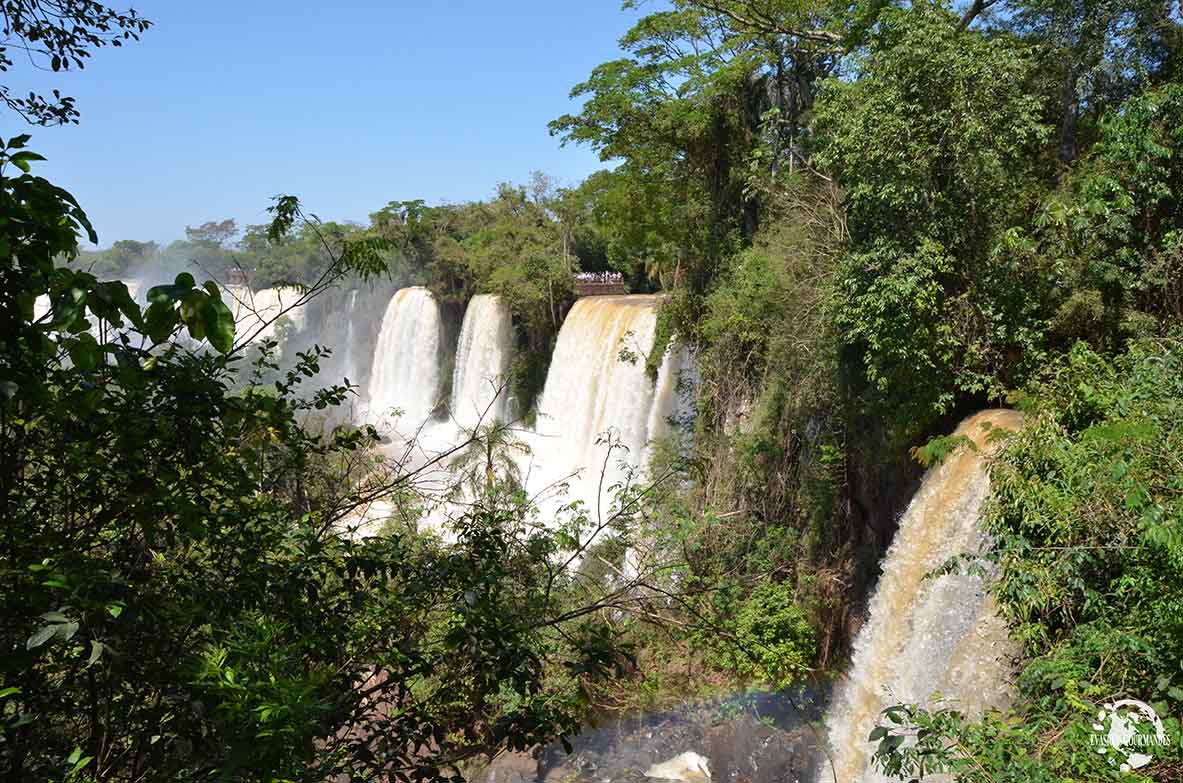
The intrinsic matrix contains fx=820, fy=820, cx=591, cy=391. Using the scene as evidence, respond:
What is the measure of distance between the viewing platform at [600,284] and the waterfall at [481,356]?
245cm

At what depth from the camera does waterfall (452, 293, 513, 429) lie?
23469 mm

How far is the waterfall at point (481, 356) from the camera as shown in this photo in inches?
924

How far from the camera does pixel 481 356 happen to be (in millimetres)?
23922

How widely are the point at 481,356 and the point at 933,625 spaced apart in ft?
57.6

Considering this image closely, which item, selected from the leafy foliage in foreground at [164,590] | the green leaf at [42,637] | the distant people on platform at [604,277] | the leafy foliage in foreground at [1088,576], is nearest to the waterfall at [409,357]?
the distant people on platform at [604,277]

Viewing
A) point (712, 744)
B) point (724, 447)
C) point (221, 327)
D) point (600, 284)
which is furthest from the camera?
point (600, 284)

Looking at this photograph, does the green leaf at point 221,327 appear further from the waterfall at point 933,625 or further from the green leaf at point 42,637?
the waterfall at point 933,625

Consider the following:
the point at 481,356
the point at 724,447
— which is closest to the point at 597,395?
the point at 724,447

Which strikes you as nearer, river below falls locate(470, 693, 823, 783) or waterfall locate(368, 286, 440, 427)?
river below falls locate(470, 693, 823, 783)

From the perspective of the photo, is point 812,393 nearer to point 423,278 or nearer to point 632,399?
point 632,399

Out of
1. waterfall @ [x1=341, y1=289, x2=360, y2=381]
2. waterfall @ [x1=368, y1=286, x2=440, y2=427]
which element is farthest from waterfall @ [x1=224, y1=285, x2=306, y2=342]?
waterfall @ [x1=368, y1=286, x2=440, y2=427]

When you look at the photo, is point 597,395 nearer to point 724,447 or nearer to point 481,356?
point 724,447

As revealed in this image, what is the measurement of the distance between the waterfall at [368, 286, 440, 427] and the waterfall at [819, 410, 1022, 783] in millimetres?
20062

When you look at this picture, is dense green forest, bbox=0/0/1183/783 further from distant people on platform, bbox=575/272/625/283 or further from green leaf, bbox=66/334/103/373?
distant people on platform, bbox=575/272/625/283
